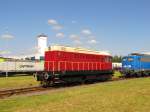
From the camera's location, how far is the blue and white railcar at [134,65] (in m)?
37.6

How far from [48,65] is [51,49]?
150 cm

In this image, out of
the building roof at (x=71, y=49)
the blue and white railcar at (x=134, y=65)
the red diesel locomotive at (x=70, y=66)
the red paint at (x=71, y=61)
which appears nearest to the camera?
the red diesel locomotive at (x=70, y=66)

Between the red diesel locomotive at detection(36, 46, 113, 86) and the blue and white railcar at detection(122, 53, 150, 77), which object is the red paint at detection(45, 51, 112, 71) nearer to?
the red diesel locomotive at detection(36, 46, 113, 86)

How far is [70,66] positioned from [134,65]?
52.5ft

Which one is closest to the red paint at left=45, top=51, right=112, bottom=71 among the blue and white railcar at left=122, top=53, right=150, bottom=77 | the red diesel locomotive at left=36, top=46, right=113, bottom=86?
the red diesel locomotive at left=36, top=46, right=113, bottom=86

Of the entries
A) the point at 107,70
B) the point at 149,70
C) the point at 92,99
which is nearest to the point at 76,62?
the point at 107,70

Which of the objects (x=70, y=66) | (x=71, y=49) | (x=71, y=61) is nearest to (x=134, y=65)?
(x=71, y=49)

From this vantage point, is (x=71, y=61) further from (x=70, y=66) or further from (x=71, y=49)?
(x=71, y=49)

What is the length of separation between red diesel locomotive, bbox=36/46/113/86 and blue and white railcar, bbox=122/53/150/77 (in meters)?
8.80

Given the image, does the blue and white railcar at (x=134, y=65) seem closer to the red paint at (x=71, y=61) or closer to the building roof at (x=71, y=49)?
the red paint at (x=71, y=61)

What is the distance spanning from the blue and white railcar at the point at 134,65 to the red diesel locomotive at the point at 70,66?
8.80 metres

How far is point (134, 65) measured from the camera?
124 ft

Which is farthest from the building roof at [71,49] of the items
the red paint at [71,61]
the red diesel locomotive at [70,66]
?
the red paint at [71,61]

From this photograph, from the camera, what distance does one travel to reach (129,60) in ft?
126
